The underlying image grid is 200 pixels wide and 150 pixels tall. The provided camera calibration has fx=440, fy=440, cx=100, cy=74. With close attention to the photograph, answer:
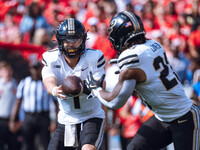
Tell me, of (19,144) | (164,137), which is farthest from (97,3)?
(164,137)

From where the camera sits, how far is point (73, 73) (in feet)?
15.4

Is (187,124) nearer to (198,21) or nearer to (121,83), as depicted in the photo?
(121,83)

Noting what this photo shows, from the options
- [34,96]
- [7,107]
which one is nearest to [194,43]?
[34,96]

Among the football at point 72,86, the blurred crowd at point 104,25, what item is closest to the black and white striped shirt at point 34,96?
the blurred crowd at point 104,25

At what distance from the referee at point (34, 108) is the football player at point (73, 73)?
2.67 metres

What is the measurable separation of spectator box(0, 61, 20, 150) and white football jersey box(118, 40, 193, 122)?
14.1 feet

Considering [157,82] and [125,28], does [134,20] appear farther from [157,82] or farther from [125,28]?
[157,82]

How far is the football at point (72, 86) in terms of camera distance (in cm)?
425

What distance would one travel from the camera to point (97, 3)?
1053 centimetres

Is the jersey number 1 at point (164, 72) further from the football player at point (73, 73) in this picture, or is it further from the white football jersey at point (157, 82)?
the football player at point (73, 73)

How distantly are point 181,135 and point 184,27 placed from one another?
562 cm

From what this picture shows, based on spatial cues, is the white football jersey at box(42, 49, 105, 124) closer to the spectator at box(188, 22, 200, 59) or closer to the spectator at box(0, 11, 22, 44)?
the spectator at box(188, 22, 200, 59)

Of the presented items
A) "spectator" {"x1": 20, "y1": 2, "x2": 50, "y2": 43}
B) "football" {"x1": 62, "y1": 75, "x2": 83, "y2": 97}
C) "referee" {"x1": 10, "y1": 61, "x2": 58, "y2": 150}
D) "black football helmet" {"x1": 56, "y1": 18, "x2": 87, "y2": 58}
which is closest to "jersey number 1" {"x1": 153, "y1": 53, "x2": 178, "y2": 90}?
"football" {"x1": 62, "y1": 75, "x2": 83, "y2": 97}

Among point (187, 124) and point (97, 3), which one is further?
point (97, 3)
